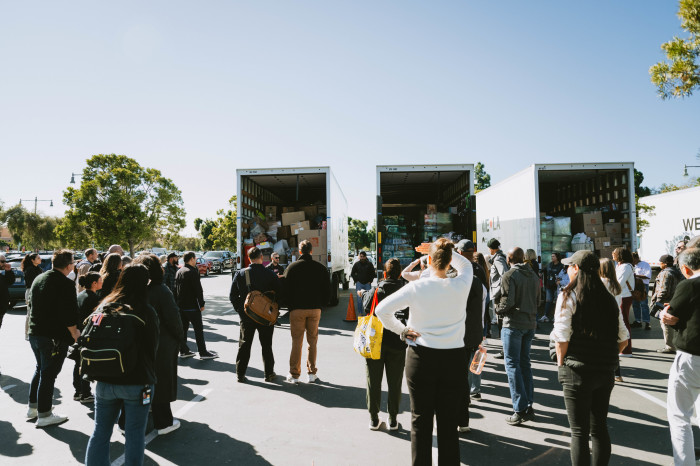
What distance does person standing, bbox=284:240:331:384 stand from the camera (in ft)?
19.1

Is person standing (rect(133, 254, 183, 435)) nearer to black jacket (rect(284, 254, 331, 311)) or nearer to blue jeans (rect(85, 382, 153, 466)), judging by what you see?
blue jeans (rect(85, 382, 153, 466))

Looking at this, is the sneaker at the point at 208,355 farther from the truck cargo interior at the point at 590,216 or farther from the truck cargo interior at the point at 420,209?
the truck cargo interior at the point at 590,216

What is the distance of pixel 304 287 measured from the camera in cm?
587

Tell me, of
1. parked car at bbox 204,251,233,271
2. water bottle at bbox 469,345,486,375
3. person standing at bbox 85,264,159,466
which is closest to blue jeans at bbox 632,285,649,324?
water bottle at bbox 469,345,486,375

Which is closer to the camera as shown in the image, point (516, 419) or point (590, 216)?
point (516, 419)

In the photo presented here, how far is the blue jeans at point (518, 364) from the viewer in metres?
4.41

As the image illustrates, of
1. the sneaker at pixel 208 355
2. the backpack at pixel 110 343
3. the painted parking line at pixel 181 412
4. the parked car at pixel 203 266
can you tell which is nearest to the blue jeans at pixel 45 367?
the painted parking line at pixel 181 412

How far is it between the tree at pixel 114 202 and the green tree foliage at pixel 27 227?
27.7m

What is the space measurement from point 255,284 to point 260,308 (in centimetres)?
38

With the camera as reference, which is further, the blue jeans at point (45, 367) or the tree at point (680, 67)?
the tree at point (680, 67)

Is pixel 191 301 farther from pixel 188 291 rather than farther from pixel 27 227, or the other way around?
pixel 27 227

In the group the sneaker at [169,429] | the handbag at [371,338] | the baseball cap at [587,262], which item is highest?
the baseball cap at [587,262]

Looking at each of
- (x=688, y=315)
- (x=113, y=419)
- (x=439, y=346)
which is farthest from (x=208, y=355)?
(x=688, y=315)

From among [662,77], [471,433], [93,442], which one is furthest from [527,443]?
[662,77]
